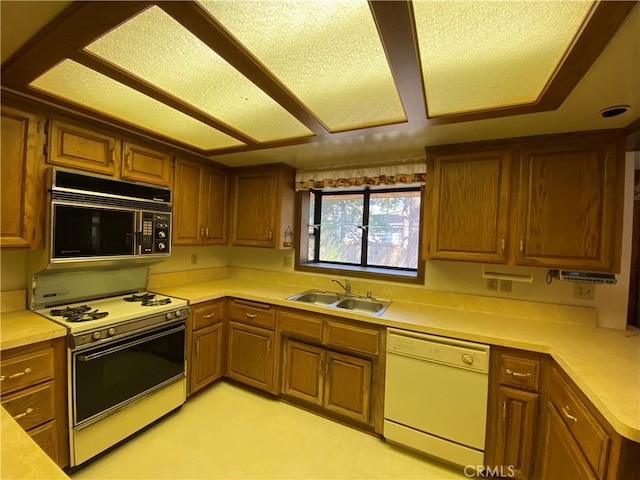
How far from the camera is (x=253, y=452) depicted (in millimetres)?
1819

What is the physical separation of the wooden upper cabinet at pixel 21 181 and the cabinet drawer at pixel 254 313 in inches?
56.6

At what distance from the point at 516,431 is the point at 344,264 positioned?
186 cm

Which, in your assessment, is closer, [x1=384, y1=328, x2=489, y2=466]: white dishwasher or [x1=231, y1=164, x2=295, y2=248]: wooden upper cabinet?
[x1=384, y1=328, x2=489, y2=466]: white dishwasher

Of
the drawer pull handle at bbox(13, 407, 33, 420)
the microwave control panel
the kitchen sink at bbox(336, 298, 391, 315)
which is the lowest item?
the drawer pull handle at bbox(13, 407, 33, 420)

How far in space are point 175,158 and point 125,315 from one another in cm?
140

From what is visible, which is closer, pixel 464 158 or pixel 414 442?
pixel 414 442

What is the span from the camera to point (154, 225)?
86.0 inches

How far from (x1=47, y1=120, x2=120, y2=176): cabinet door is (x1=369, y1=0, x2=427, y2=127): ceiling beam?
2.00 meters

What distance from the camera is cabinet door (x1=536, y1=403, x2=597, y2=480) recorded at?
3.76 ft

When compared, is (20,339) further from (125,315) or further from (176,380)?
(176,380)

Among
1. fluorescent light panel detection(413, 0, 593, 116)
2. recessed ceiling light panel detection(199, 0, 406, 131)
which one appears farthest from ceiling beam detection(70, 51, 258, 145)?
fluorescent light panel detection(413, 0, 593, 116)

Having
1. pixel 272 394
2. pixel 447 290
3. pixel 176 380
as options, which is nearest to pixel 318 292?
pixel 272 394

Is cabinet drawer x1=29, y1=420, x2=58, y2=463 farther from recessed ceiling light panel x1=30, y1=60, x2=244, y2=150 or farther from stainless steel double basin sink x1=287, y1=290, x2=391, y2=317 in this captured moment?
recessed ceiling light panel x1=30, y1=60, x2=244, y2=150

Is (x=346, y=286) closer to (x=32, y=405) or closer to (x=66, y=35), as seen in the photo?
(x=32, y=405)
